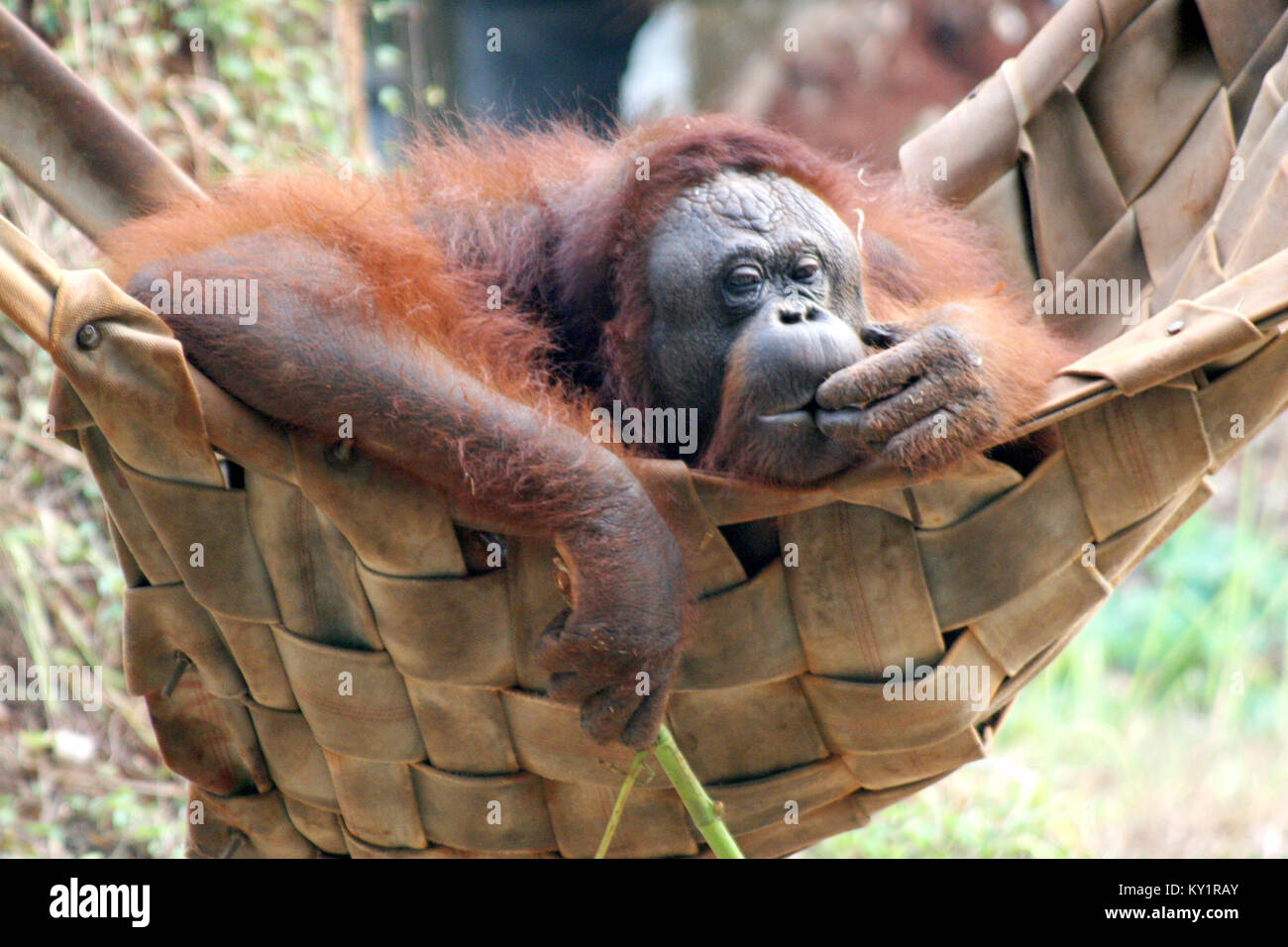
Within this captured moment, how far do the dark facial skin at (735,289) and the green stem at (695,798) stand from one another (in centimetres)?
39

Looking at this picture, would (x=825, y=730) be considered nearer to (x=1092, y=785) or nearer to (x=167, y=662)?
(x=167, y=662)

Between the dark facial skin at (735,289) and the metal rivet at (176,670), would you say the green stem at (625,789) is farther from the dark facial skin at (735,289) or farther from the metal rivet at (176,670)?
the metal rivet at (176,670)

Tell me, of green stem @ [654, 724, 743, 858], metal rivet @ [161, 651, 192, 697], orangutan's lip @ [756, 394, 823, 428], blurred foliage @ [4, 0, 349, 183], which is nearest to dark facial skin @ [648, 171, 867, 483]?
orangutan's lip @ [756, 394, 823, 428]

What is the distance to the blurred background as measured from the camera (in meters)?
2.53

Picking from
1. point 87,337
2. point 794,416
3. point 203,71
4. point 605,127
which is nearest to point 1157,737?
point 605,127

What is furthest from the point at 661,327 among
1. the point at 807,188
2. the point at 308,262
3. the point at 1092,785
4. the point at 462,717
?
the point at 1092,785

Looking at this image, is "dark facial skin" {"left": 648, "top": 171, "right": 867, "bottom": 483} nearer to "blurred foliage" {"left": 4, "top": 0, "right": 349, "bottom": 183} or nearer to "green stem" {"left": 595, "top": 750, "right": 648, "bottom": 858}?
"green stem" {"left": 595, "top": 750, "right": 648, "bottom": 858}

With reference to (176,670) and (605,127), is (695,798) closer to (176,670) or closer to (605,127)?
(176,670)

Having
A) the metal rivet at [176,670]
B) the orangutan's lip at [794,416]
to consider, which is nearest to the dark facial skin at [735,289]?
the orangutan's lip at [794,416]

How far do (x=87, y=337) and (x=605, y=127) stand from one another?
120cm

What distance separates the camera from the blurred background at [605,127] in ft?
8.31

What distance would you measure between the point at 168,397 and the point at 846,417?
727 mm

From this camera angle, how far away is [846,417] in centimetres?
140

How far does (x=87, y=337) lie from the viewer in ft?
3.95
